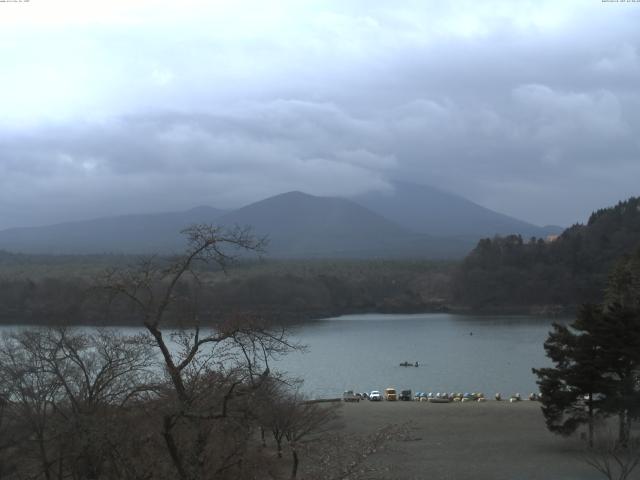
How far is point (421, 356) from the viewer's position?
4128 centimetres

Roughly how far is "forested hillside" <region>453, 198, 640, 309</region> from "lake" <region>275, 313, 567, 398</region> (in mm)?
12701

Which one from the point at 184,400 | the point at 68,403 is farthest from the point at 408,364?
the point at 184,400

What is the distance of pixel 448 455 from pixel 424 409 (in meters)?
7.17

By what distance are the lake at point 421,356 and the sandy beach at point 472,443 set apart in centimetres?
386

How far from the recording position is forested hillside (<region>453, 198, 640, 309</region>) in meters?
73.1

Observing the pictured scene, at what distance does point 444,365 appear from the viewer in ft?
125

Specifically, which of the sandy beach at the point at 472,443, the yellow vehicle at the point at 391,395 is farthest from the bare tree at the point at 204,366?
the yellow vehicle at the point at 391,395

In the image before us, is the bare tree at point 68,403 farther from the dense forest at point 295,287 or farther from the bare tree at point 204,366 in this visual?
the dense forest at point 295,287

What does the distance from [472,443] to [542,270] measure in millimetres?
58931

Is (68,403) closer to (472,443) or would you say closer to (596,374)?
(596,374)

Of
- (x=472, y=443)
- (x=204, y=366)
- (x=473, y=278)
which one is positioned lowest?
(x=472, y=443)

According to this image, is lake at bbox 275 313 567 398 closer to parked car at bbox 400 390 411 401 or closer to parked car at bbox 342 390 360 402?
parked car at bbox 342 390 360 402

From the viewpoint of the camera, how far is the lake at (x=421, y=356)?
3219 centimetres

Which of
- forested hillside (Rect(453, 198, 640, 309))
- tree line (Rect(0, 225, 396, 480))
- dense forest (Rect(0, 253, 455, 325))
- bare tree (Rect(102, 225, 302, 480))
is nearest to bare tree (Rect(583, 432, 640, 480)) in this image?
tree line (Rect(0, 225, 396, 480))
